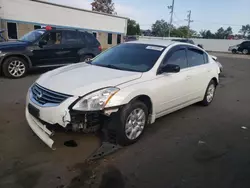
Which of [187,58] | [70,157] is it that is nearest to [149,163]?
[70,157]

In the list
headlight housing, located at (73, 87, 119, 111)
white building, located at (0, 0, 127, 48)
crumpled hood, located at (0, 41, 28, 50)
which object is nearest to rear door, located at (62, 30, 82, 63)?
crumpled hood, located at (0, 41, 28, 50)

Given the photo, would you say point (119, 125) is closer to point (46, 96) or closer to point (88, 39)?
point (46, 96)

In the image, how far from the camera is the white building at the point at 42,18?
19189 millimetres

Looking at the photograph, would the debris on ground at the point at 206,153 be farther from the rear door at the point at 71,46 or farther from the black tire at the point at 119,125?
the rear door at the point at 71,46

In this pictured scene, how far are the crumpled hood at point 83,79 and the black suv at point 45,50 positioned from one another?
15.2 feet

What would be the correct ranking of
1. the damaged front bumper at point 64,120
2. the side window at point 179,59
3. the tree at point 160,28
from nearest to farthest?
the damaged front bumper at point 64,120 → the side window at point 179,59 → the tree at point 160,28

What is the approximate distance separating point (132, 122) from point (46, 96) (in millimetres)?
1311

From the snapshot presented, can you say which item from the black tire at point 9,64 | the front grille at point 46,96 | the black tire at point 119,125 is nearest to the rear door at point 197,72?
the black tire at point 119,125

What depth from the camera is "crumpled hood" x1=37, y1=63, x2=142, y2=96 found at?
3158 millimetres

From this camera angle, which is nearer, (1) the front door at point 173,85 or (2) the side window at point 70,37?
(1) the front door at point 173,85

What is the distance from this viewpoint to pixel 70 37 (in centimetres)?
905

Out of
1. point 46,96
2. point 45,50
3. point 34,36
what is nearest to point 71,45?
point 45,50

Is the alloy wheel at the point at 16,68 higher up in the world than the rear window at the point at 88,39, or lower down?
lower down

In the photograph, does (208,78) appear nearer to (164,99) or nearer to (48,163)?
(164,99)
